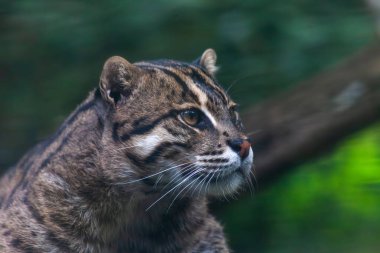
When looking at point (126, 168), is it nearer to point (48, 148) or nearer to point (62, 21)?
point (48, 148)

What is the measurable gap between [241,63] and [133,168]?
2.61m

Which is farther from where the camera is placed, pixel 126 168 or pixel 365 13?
pixel 365 13

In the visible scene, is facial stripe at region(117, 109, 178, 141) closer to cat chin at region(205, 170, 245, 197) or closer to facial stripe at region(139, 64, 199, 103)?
facial stripe at region(139, 64, 199, 103)

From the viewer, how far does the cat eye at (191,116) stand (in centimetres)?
616

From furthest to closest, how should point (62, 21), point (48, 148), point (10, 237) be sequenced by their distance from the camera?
point (62, 21)
point (48, 148)
point (10, 237)

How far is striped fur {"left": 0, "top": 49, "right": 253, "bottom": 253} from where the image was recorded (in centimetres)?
614

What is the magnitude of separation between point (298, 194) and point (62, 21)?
9.92 ft

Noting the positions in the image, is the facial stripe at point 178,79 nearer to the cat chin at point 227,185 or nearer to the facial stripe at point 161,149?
the facial stripe at point 161,149

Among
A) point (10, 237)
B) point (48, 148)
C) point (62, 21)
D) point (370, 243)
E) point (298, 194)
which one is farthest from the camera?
point (298, 194)

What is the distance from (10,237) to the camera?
21.5ft

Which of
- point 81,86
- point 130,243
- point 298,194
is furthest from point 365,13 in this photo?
point 130,243

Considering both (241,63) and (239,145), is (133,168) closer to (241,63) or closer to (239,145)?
(239,145)

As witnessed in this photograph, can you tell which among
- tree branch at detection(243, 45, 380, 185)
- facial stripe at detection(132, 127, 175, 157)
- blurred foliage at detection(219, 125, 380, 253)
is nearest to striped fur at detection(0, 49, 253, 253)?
facial stripe at detection(132, 127, 175, 157)

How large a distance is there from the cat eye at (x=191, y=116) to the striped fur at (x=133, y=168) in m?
0.02
